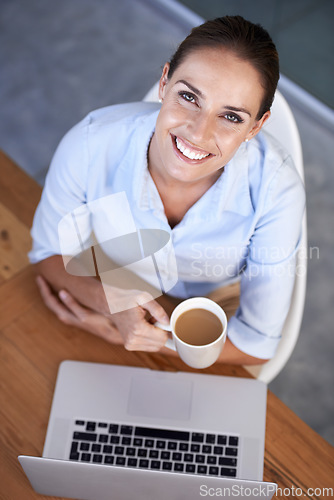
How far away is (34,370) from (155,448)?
0.30 m

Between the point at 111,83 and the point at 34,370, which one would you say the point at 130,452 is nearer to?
the point at 34,370

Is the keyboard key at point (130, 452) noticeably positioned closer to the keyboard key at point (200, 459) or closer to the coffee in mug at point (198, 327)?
the keyboard key at point (200, 459)

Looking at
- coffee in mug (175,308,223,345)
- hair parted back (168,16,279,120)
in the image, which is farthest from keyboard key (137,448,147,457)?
hair parted back (168,16,279,120)

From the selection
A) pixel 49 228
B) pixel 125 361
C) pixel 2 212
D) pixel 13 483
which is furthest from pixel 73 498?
pixel 2 212

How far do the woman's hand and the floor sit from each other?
3.11ft

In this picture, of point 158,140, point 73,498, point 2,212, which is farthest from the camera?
point 2,212

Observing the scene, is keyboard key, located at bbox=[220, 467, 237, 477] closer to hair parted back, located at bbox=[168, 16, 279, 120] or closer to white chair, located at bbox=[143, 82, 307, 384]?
white chair, located at bbox=[143, 82, 307, 384]

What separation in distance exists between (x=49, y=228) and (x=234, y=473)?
647 mm

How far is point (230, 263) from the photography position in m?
1.35

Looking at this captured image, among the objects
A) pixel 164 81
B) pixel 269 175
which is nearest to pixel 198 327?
pixel 269 175

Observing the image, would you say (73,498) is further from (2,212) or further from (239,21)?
(239,21)

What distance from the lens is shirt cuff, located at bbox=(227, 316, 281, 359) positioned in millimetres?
1234

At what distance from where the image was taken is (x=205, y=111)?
1047 millimetres

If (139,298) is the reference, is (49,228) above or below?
above
